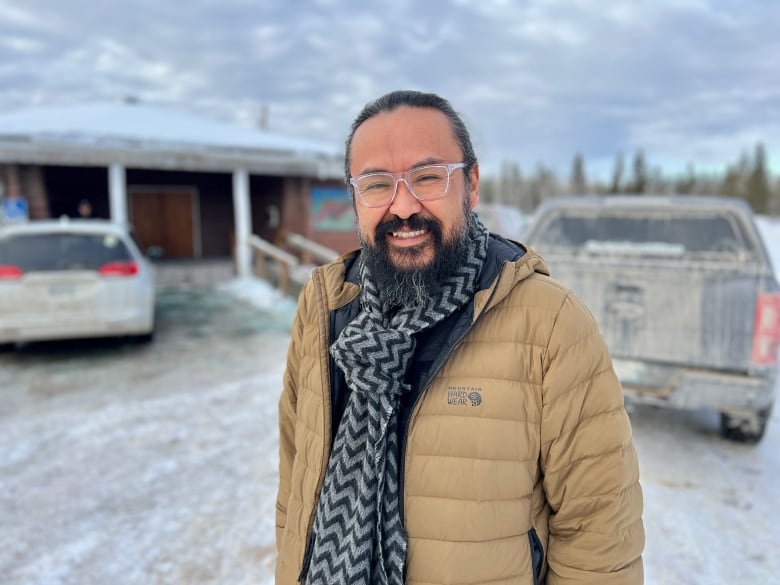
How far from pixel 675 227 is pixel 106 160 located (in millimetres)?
11000

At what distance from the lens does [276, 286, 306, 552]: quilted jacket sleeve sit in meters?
1.83

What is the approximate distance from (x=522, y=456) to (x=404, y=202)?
73 centimetres

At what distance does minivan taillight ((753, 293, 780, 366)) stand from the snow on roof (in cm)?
1155

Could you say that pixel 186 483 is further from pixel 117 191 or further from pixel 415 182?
pixel 117 191

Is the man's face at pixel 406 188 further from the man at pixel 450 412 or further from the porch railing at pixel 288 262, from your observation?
the porch railing at pixel 288 262

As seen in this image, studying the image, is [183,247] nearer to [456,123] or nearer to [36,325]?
[36,325]

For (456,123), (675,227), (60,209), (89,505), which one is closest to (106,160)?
(60,209)

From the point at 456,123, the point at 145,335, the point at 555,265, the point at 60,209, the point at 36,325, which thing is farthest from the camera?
the point at 60,209

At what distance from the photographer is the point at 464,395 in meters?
1.42

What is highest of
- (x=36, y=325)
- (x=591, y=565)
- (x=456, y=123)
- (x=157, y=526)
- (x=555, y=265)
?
(x=456, y=123)

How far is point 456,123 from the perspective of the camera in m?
1.58

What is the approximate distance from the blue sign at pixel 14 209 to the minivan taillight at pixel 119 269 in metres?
6.32

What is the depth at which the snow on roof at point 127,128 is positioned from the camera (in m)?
11.6

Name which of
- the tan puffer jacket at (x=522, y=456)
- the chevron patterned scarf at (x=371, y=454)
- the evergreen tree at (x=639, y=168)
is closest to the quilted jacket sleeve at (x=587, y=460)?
the tan puffer jacket at (x=522, y=456)
